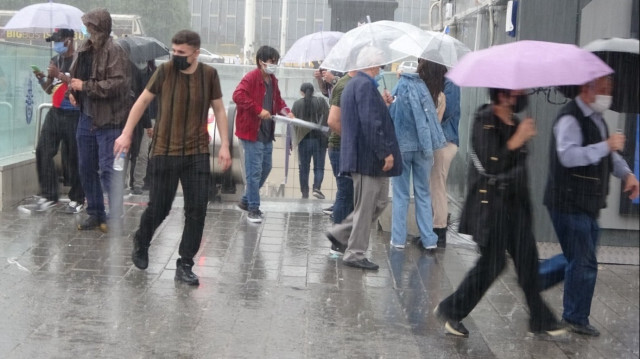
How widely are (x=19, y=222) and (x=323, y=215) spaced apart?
3401mm

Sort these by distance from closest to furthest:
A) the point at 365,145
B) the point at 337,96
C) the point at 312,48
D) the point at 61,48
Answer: the point at 365,145 → the point at 337,96 → the point at 61,48 → the point at 312,48

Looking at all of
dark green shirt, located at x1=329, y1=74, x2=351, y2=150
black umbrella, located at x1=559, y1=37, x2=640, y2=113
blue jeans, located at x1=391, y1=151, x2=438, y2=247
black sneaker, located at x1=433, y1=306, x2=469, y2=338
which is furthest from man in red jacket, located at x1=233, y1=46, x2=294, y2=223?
black sneaker, located at x1=433, y1=306, x2=469, y2=338

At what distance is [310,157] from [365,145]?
533cm

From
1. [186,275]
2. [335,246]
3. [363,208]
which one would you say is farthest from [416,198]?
[186,275]

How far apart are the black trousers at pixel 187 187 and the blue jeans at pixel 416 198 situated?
2.29m

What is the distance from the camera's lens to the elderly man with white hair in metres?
7.70

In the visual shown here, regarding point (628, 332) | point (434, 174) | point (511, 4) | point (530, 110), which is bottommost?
point (628, 332)

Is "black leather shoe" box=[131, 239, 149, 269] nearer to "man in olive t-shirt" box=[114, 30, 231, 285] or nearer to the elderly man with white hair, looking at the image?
"man in olive t-shirt" box=[114, 30, 231, 285]

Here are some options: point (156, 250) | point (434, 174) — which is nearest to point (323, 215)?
point (434, 174)

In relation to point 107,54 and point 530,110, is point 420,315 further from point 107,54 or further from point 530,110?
point 107,54

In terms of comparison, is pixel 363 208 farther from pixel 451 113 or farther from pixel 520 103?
pixel 520 103

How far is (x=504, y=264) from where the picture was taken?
19.5 feet

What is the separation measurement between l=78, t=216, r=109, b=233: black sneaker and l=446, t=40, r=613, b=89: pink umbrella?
178 inches

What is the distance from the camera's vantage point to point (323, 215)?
1088cm
